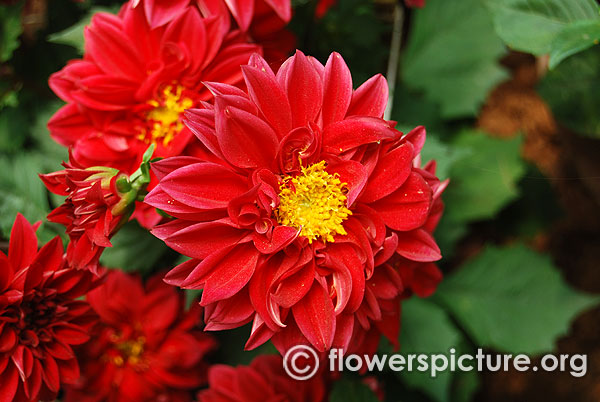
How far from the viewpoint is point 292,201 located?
545 millimetres

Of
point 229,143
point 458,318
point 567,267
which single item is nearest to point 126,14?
point 229,143

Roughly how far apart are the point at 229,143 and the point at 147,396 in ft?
1.33

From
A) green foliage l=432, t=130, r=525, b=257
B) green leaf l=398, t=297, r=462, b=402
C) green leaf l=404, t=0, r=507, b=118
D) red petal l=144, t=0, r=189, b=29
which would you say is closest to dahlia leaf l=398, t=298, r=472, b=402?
green leaf l=398, t=297, r=462, b=402

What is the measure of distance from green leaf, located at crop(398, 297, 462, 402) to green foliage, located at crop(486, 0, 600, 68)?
453 millimetres

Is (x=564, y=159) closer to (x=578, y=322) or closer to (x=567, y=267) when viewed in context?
(x=567, y=267)

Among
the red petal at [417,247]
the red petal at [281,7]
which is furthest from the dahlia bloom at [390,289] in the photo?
the red petal at [281,7]

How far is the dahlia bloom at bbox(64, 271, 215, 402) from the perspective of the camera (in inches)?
28.6

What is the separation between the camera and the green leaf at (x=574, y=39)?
0.59 m

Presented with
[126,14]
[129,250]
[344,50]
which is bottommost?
[129,250]

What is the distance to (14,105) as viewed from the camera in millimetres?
800

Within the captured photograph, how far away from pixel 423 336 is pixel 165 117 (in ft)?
1.81

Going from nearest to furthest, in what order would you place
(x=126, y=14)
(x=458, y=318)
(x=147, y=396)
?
(x=126, y=14) → (x=147, y=396) → (x=458, y=318)

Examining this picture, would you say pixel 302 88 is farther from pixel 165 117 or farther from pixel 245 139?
pixel 165 117

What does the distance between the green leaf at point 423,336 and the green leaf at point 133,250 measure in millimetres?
412
